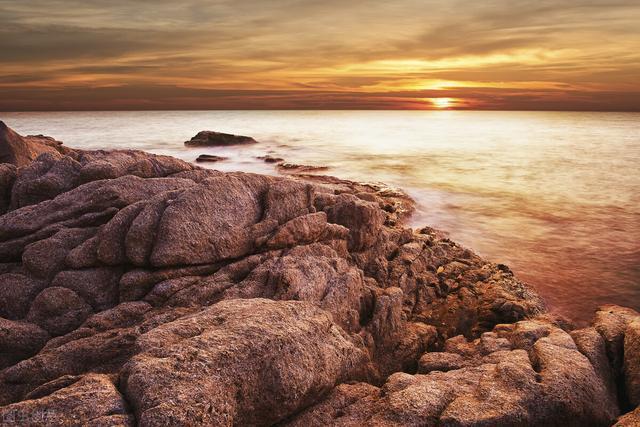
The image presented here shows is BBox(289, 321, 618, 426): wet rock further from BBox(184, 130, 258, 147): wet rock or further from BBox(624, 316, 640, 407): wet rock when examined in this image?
BBox(184, 130, 258, 147): wet rock

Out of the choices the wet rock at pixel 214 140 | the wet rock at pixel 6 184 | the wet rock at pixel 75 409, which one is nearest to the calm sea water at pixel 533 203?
the wet rock at pixel 214 140

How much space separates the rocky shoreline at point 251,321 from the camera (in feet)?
20.6

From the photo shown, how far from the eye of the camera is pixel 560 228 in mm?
26297

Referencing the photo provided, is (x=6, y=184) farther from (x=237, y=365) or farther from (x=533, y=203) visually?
(x=533, y=203)

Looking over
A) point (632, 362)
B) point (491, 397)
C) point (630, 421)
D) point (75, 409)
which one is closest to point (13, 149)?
point (75, 409)

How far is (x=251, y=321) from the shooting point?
706 cm

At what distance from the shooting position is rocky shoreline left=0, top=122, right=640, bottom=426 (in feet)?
20.6

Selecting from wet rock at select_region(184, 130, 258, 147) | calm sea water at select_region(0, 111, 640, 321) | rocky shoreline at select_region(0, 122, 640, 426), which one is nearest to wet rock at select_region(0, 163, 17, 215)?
rocky shoreline at select_region(0, 122, 640, 426)

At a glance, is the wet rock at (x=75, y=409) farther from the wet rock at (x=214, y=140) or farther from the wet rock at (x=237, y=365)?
the wet rock at (x=214, y=140)

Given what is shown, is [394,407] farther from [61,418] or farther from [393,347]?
[61,418]

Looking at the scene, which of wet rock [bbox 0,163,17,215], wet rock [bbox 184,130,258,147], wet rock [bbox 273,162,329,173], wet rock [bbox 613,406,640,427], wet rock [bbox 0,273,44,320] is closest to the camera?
wet rock [bbox 613,406,640,427]

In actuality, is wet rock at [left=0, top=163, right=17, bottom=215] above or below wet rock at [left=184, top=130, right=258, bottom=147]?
above

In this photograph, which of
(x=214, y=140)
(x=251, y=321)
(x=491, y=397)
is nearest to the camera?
(x=251, y=321)

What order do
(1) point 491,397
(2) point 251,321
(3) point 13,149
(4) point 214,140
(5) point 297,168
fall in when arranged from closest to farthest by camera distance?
1. (2) point 251,321
2. (1) point 491,397
3. (3) point 13,149
4. (5) point 297,168
5. (4) point 214,140
